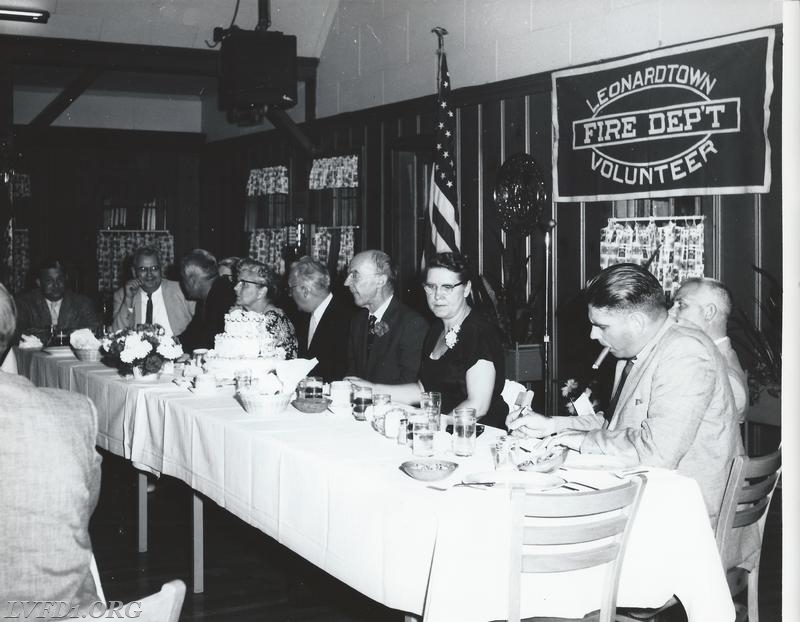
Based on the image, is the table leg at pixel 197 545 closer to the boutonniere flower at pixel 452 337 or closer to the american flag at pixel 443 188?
the boutonniere flower at pixel 452 337

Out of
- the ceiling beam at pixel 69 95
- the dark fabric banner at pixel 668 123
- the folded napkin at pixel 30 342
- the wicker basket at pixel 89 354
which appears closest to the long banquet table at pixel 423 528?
the wicker basket at pixel 89 354

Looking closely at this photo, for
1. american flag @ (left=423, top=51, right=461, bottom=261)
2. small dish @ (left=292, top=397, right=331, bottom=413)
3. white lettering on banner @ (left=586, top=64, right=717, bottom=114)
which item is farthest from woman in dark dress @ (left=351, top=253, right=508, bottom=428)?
american flag @ (left=423, top=51, right=461, bottom=261)

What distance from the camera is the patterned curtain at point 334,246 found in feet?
30.3

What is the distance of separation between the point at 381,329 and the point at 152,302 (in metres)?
3.43

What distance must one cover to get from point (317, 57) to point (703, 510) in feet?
26.4

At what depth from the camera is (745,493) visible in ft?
9.11

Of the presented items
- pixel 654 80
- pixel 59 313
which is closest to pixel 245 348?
pixel 654 80

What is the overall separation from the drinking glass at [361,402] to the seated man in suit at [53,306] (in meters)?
4.80

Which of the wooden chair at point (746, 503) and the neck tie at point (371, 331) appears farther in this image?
the neck tie at point (371, 331)

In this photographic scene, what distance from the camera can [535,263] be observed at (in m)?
6.92

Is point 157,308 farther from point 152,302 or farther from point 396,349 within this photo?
point 396,349

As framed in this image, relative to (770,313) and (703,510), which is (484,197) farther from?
(703,510)

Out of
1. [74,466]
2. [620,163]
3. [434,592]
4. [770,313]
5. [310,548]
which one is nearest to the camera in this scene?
[74,466]

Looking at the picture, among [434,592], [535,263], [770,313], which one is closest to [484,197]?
[535,263]
